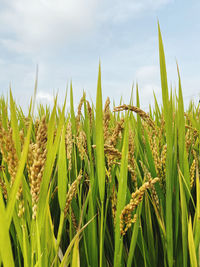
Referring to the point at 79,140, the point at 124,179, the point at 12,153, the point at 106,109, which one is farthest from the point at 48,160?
the point at 79,140

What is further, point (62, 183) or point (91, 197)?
point (91, 197)

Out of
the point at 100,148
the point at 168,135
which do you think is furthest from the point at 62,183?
the point at 168,135

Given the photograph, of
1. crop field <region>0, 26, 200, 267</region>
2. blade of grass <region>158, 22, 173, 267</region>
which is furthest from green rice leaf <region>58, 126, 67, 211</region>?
blade of grass <region>158, 22, 173, 267</region>

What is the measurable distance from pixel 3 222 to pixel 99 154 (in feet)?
0.96

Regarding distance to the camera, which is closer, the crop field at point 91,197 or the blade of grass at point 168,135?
the crop field at point 91,197

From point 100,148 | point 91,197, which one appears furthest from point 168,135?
point 91,197

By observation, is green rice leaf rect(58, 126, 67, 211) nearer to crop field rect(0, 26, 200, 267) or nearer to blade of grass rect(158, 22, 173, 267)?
crop field rect(0, 26, 200, 267)

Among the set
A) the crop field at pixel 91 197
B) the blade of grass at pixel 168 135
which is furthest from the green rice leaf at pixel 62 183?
the blade of grass at pixel 168 135

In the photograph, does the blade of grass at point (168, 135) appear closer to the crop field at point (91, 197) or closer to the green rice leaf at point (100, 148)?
the crop field at point (91, 197)

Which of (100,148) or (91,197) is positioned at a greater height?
(100,148)

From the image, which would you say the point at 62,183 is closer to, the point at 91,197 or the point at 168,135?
the point at 91,197

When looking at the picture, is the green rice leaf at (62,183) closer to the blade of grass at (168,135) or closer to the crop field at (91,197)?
the crop field at (91,197)

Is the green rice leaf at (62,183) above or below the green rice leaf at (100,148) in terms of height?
below

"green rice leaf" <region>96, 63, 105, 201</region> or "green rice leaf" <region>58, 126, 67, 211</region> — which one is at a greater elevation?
"green rice leaf" <region>96, 63, 105, 201</region>
